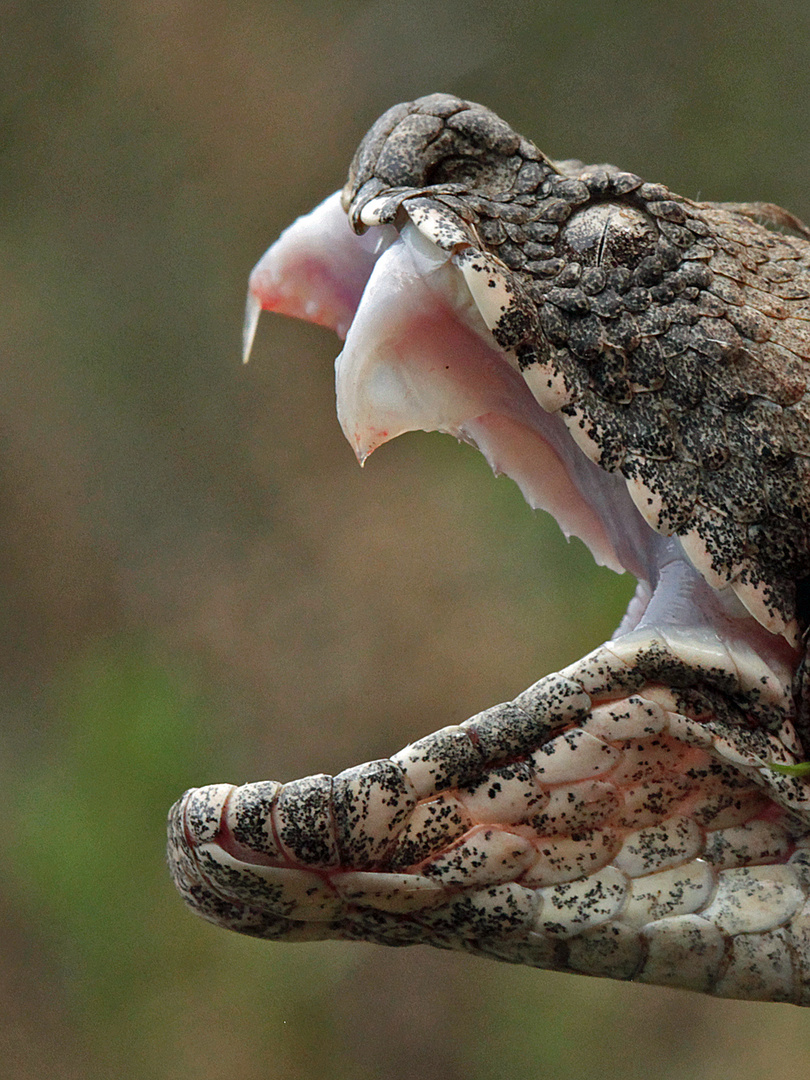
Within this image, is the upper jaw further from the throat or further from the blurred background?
the blurred background

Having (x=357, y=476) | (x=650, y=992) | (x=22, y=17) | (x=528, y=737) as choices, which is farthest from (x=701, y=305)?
(x=22, y=17)

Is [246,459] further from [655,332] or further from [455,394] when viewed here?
[655,332]

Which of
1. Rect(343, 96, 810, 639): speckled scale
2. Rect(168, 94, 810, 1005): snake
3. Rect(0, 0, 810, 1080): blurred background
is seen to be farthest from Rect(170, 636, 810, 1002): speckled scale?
Rect(0, 0, 810, 1080): blurred background

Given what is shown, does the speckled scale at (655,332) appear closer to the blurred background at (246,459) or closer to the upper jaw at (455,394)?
the upper jaw at (455,394)

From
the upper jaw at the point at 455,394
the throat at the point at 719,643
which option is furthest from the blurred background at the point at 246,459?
the throat at the point at 719,643

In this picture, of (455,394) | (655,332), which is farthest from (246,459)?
(655,332)
